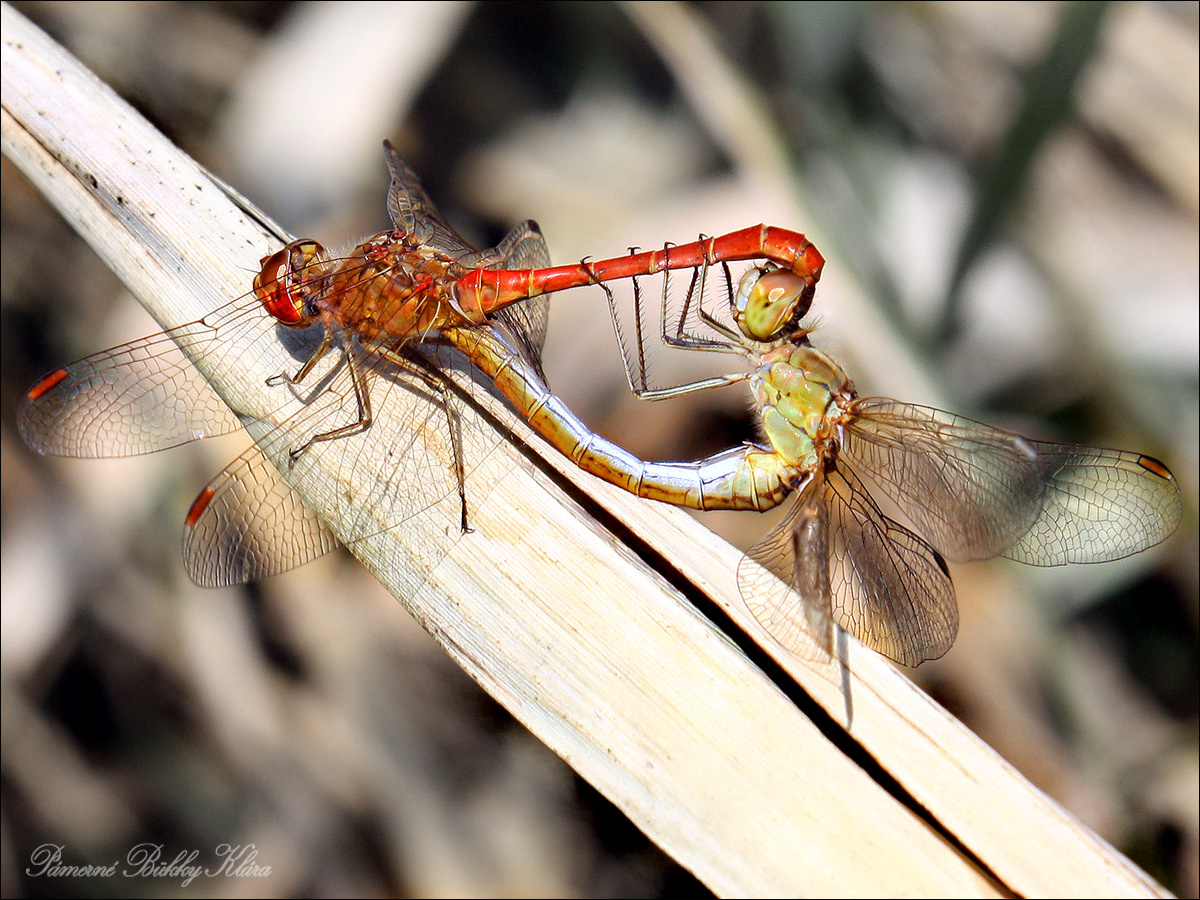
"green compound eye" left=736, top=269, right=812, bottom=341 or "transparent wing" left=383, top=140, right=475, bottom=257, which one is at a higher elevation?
"transparent wing" left=383, top=140, right=475, bottom=257

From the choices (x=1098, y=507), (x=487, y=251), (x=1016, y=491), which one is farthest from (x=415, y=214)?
(x=1098, y=507)

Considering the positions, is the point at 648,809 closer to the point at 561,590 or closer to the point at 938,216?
the point at 561,590

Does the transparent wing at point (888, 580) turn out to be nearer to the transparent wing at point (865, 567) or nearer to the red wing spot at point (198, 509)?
the transparent wing at point (865, 567)

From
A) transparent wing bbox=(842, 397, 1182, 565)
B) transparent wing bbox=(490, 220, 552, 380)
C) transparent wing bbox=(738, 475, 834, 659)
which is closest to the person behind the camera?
transparent wing bbox=(738, 475, 834, 659)

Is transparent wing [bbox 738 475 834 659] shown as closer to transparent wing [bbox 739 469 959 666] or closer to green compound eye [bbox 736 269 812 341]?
transparent wing [bbox 739 469 959 666]

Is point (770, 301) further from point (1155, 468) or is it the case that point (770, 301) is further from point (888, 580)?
point (1155, 468)

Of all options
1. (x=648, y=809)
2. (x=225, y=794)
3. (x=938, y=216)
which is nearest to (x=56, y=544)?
(x=225, y=794)

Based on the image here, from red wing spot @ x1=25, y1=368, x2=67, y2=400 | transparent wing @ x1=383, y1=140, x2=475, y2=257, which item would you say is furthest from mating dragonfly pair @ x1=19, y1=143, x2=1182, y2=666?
transparent wing @ x1=383, y1=140, x2=475, y2=257
